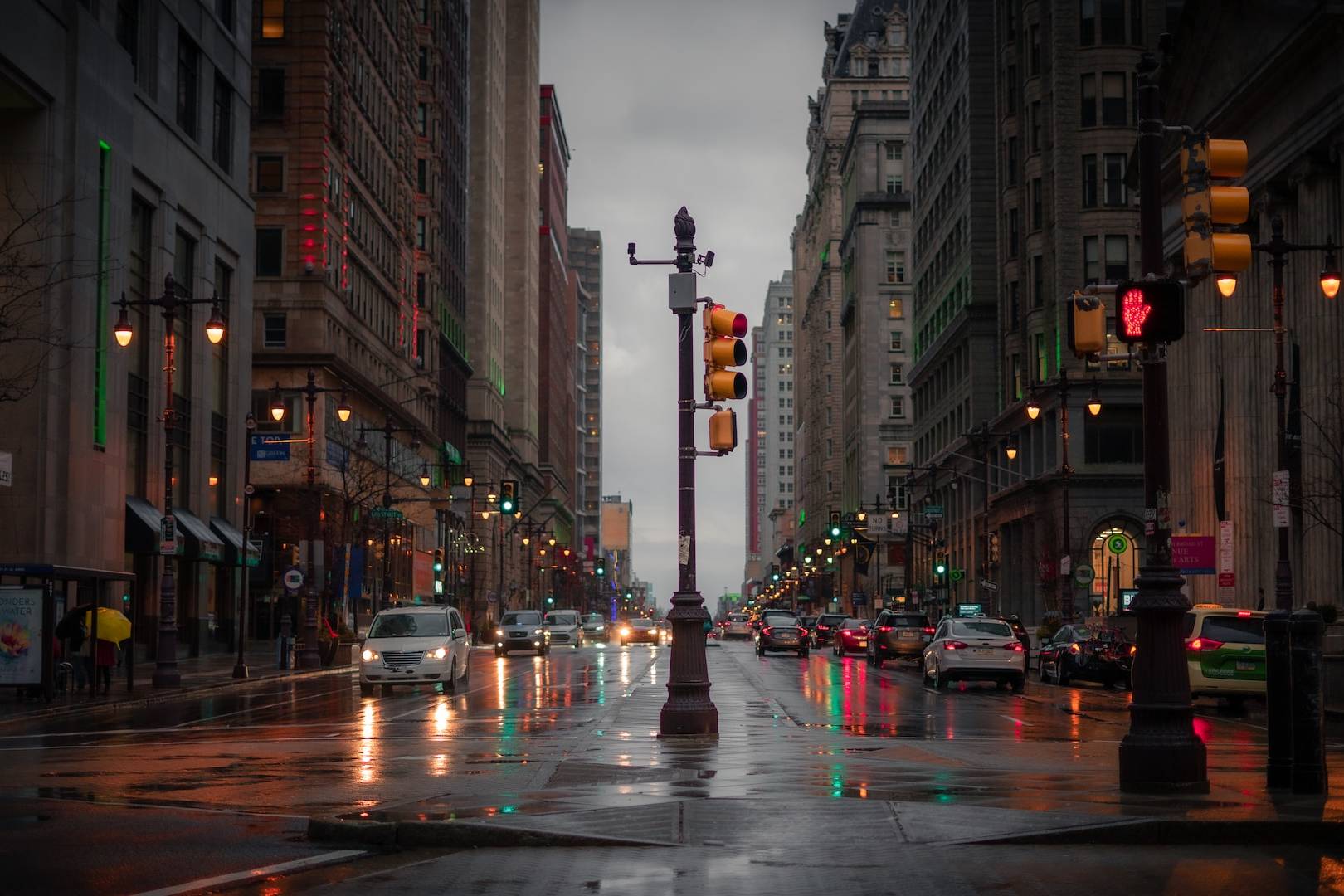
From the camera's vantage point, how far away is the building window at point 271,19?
79938 millimetres

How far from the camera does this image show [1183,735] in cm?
1453

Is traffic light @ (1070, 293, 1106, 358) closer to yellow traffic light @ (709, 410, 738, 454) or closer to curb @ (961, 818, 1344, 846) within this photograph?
curb @ (961, 818, 1344, 846)

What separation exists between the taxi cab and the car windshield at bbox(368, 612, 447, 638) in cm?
1652

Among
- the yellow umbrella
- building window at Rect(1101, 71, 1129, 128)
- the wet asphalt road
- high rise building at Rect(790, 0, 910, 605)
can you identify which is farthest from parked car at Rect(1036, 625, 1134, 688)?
high rise building at Rect(790, 0, 910, 605)

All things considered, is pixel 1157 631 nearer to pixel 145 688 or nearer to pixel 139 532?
pixel 145 688

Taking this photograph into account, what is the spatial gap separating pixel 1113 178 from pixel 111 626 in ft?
185

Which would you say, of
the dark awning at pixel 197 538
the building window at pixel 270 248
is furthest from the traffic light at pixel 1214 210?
the building window at pixel 270 248

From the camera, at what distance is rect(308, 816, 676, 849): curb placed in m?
12.1

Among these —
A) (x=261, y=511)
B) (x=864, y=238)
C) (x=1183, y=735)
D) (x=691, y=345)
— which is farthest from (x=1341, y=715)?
(x=864, y=238)

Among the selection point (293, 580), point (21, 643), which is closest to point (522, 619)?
point (293, 580)

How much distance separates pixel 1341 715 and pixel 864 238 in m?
130

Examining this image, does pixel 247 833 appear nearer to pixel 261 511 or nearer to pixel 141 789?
pixel 141 789

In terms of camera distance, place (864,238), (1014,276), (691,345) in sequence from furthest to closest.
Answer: (864,238), (1014,276), (691,345)

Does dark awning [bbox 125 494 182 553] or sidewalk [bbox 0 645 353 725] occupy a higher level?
dark awning [bbox 125 494 182 553]
